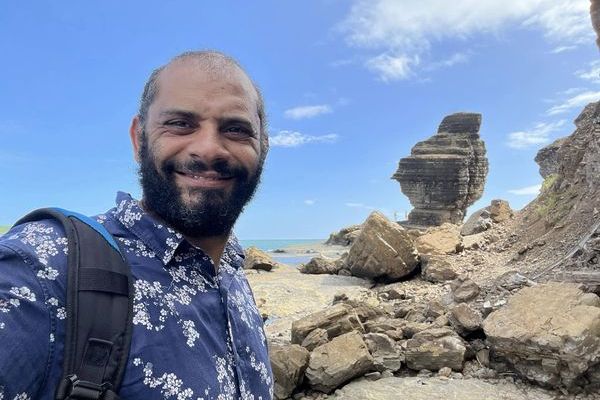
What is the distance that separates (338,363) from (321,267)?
29.7ft

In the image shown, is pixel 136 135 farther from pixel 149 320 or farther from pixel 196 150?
pixel 149 320

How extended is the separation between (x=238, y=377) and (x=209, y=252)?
20.9 inches

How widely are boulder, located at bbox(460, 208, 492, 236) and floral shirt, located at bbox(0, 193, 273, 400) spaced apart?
1400 centimetres

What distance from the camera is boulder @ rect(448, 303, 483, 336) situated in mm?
5203

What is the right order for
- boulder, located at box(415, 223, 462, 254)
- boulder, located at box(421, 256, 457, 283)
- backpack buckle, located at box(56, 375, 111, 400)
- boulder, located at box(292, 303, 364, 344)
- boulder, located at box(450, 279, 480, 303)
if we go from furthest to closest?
boulder, located at box(415, 223, 462, 254) < boulder, located at box(421, 256, 457, 283) < boulder, located at box(450, 279, 480, 303) < boulder, located at box(292, 303, 364, 344) < backpack buckle, located at box(56, 375, 111, 400)

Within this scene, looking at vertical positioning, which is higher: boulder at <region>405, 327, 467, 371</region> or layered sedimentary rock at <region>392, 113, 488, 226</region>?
layered sedimentary rock at <region>392, 113, 488, 226</region>

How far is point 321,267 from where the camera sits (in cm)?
1374

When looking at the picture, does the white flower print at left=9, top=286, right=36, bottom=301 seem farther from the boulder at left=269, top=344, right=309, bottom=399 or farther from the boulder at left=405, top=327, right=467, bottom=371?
the boulder at left=405, top=327, right=467, bottom=371

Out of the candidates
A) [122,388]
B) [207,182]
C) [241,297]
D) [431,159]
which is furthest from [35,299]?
[431,159]

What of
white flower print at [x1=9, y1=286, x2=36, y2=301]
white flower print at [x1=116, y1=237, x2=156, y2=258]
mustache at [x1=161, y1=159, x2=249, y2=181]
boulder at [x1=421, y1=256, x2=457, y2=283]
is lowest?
boulder at [x1=421, y1=256, x2=457, y2=283]

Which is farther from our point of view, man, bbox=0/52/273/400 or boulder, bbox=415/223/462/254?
boulder, bbox=415/223/462/254

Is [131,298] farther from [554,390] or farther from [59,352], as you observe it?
[554,390]

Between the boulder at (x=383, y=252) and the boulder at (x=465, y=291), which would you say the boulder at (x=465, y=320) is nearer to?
the boulder at (x=465, y=291)

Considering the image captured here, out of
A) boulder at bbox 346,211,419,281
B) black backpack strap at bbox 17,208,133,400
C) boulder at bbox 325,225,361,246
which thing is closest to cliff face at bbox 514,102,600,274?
boulder at bbox 346,211,419,281
